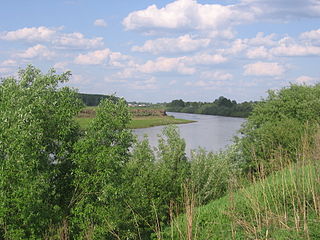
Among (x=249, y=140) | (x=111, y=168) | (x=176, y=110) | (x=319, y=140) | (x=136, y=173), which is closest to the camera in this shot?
(x=319, y=140)

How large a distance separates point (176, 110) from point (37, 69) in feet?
423

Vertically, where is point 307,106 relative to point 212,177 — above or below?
above

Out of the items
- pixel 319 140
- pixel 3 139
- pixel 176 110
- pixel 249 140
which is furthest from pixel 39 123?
pixel 176 110

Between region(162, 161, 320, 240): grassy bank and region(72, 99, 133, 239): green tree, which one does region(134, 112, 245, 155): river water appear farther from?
region(162, 161, 320, 240): grassy bank

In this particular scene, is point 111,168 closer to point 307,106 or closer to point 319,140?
point 319,140

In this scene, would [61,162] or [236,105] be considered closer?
[61,162]

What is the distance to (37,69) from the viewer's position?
15617 millimetres

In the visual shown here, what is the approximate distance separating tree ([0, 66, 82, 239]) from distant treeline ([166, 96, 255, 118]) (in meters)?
69.4

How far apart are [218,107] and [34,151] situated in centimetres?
10545

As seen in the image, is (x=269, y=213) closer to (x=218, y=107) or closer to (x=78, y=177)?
(x=78, y=177)

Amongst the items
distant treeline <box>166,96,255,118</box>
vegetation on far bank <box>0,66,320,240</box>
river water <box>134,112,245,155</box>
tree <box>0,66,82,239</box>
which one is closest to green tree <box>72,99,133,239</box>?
vegetation on far bank <box>0,66,320,240</box>

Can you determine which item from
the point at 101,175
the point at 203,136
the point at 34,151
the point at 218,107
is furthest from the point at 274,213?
the point at 218,107

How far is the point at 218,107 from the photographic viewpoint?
381 feet

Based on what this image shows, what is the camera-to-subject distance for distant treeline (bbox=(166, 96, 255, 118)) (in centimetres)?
10070
